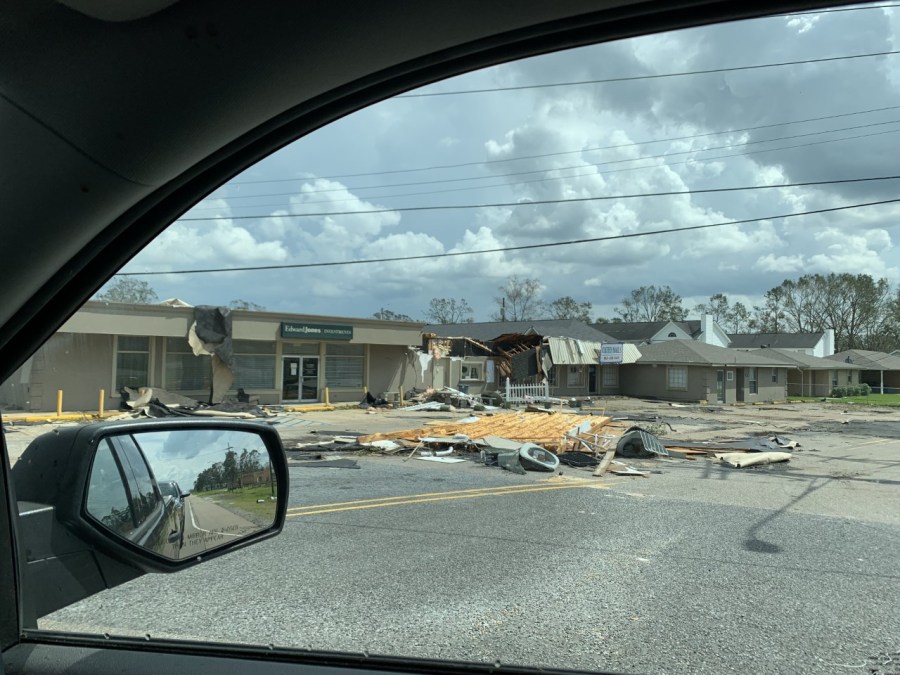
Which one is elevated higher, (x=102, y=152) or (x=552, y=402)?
(x=102, y=152)

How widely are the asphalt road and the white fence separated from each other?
28151mm

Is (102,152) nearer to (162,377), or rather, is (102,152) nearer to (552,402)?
(162,377)

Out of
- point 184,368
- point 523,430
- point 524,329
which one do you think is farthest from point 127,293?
point 524,329

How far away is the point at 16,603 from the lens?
74.4 inches

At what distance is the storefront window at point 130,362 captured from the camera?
5880 millimetres

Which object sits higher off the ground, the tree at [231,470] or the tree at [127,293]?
the tree at [127,293]

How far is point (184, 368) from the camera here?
15.4 m

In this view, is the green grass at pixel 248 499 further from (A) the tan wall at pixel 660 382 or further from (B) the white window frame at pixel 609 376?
(B) the white window frame at pixel 609 376

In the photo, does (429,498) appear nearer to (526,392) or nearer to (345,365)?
(345,365)

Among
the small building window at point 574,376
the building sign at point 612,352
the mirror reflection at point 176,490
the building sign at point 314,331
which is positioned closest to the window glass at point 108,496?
the mirror reflection at point 176,490

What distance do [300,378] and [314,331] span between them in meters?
2.24

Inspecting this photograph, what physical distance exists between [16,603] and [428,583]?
3.17 metres

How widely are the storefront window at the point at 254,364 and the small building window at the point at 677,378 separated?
28.7m

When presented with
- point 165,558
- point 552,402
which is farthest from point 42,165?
point 552,402
